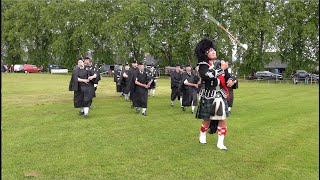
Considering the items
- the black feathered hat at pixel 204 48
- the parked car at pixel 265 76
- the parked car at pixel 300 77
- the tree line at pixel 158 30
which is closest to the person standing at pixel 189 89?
the black feathered hat at pixel 204 48

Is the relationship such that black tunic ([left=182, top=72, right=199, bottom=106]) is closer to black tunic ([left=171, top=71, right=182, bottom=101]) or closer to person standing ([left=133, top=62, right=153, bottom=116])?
black tunic ([left=171, top=71, right=182, bottom=101])

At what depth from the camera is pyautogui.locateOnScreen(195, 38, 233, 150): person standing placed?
815cm

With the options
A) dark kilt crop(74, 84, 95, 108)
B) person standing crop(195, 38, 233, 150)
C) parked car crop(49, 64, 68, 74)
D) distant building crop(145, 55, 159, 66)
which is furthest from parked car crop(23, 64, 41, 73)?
person standing crop(195, 38, 233, 150)

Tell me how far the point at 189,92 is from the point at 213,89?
6.76 metres

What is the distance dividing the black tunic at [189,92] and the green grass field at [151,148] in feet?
5.58

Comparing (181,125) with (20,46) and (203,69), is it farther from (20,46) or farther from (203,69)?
(20,46)

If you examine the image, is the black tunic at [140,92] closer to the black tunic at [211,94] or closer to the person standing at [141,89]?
the person standing at [141,89]

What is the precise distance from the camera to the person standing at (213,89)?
815cm

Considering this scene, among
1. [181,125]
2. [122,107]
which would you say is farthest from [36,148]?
[122,107]

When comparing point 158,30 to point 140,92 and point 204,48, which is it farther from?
point 204,48

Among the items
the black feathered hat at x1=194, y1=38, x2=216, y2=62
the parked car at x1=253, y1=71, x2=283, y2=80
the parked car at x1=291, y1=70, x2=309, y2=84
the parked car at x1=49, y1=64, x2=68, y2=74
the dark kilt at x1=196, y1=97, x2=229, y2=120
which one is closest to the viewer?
the dark kilt at x1=196, y1=97, x2=229, y2=120

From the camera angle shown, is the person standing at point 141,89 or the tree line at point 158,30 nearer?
the person standing at point 141,89

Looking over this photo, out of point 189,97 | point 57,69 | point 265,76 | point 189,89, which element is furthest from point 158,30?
point 189,97

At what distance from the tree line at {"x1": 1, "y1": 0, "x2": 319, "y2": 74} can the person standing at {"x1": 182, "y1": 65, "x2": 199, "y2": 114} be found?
109 ft
